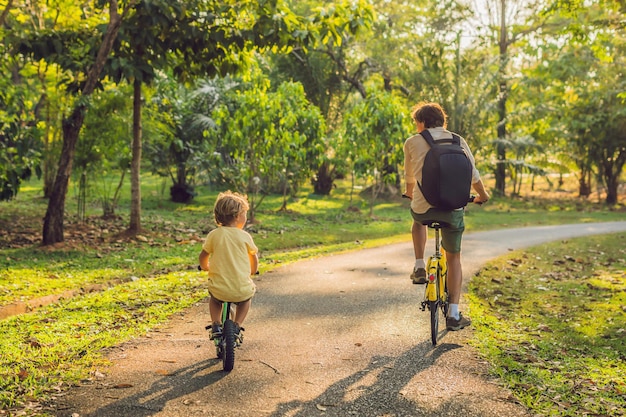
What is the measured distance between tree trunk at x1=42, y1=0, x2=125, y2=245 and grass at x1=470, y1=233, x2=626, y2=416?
754cm

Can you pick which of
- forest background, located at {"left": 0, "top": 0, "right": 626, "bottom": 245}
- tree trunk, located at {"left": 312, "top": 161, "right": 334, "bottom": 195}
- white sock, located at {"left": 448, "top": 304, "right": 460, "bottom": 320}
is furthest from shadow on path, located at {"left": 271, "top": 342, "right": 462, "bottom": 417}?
tree trunk, located at {"left": 312, "top": 161, "right": 334, "bottom": 195}

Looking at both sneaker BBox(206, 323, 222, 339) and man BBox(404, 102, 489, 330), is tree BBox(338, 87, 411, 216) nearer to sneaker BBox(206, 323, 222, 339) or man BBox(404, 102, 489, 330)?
man BBox(404, 102, 489, 330)

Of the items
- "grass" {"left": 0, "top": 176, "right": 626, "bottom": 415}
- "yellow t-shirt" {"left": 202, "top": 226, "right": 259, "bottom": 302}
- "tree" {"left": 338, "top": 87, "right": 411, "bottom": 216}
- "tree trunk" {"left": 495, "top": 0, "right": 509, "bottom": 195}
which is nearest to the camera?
"yellow t-shirt" {"left": 202, "top": 226, "right": 259, "bottom": 302}

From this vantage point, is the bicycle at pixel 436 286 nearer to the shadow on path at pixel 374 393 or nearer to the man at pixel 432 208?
the man at pixel 432 208

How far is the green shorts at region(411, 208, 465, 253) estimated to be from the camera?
587 cm

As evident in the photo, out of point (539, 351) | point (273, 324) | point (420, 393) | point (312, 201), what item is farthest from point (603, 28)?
point (312, 201)

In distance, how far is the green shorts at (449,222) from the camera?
587cm

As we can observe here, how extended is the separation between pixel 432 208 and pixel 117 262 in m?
7.30

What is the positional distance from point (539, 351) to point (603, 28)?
382 inches

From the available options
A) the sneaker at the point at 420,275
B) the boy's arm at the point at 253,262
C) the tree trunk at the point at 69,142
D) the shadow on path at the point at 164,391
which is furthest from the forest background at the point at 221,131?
the boy's arm at the point at 253,262

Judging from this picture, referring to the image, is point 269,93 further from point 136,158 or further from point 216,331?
point 216,331

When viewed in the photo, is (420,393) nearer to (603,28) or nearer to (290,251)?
(290,251)

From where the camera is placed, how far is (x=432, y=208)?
589 cm

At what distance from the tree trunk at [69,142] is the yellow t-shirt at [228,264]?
7841 mm
